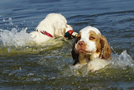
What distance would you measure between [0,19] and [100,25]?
618cm

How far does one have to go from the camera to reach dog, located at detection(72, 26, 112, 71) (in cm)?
562

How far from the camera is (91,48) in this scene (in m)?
5.67

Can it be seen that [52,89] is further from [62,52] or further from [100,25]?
[100,25]

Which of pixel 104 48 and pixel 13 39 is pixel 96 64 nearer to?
pixel 104 48

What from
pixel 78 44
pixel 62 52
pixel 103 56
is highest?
pixel 78 44

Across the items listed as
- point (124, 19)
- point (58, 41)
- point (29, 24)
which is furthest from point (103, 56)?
point (29, 24)

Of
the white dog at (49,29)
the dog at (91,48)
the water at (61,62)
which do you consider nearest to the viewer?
the water at (61,62)

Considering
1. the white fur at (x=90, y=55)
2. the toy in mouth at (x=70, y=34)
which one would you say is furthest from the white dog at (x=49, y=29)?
the white fur at (x=90, y=55)

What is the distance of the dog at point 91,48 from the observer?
18.4 feet

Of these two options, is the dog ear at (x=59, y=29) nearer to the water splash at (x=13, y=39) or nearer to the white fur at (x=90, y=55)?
the water splash at (x=13, y=39)

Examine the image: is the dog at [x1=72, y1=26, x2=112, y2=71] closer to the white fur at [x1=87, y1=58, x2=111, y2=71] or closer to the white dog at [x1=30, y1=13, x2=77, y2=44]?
the white fur at [x1=87, y1=58, x2=111, y2=71]

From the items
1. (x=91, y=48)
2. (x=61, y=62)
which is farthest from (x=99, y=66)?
(x=61, y=62)

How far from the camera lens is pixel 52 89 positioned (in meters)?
5.26

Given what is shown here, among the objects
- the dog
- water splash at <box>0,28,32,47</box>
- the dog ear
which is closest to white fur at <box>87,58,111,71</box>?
the dog
